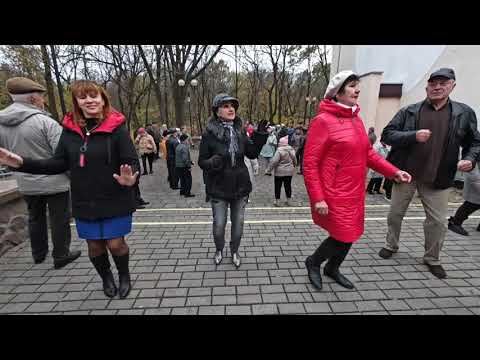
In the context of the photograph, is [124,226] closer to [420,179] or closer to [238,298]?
[238,298]

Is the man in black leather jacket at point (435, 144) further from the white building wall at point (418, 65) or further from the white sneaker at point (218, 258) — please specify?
the white building wall at point (418, 65)

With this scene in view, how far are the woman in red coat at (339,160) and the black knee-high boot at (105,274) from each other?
6.91 ft

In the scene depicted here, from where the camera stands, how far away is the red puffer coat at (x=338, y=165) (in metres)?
2.22

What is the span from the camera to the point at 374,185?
22.0ft

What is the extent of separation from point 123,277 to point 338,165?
7.92ft

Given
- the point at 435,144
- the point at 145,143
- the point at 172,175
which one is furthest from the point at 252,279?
the point at 145,143

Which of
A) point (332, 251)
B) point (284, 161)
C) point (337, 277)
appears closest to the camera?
point (332, 251)

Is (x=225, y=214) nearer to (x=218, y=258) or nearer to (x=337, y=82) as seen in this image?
(x=218, y=258)

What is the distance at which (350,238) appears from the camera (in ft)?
7.80

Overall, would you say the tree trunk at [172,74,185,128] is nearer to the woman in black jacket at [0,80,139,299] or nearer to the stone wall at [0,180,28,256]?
the stone wall at [0,180,28,256]

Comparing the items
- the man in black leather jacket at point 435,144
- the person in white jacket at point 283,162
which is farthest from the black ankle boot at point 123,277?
the person in white jacket at point 283,162

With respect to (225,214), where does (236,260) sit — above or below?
below

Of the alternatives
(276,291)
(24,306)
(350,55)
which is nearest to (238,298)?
(276,291)

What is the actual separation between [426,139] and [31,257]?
4941 millimetres
